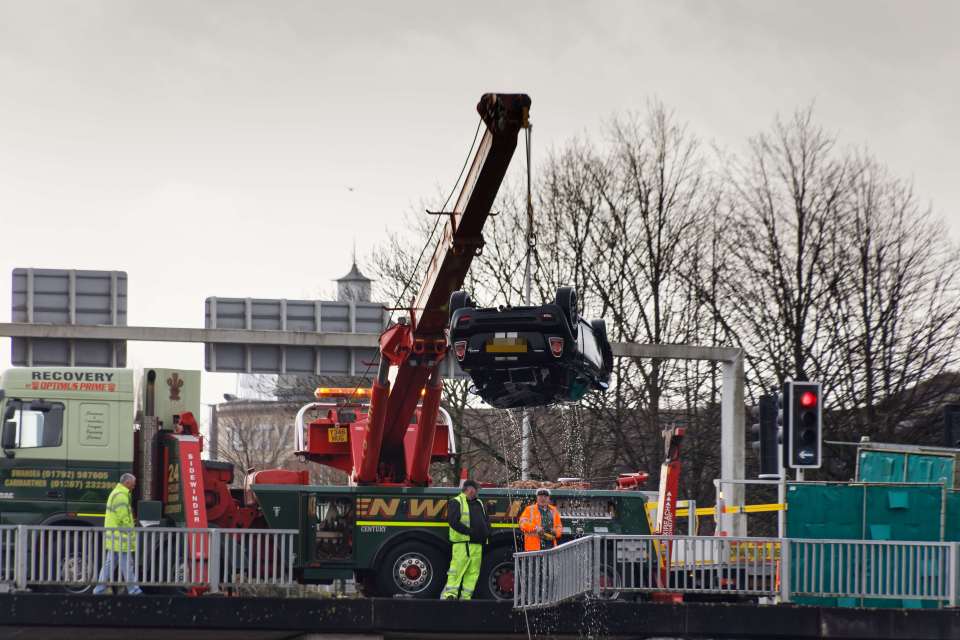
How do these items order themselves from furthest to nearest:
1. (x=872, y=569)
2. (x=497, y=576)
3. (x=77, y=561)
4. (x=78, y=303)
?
(x=78, y=303)
(x=497, y=576)
(x=77, y=561)
(x=872, y=569)

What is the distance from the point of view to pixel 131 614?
1994 cm

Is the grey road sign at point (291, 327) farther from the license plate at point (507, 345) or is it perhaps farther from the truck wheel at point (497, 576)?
the license plate at point (507, 345)

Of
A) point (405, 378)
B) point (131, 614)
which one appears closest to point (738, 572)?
point (405, 378)

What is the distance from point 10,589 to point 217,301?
1548cm

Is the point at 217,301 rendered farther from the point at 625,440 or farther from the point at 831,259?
the point at 831,259

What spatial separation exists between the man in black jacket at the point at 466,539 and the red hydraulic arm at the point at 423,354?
2.22 meters

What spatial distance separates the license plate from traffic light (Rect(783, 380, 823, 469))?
409 cm

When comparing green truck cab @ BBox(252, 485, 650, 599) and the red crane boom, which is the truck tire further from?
the red crane boom

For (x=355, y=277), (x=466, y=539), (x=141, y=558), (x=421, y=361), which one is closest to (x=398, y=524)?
(x=466, y=539)

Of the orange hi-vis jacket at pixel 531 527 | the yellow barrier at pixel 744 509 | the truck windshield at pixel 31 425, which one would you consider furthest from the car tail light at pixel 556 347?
the truck windshield at pixel 31 425

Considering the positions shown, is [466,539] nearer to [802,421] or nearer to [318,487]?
[318,487]

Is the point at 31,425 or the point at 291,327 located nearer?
the point at 31,425

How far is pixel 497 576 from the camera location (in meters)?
22.3

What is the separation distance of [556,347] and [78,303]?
17.8 m
